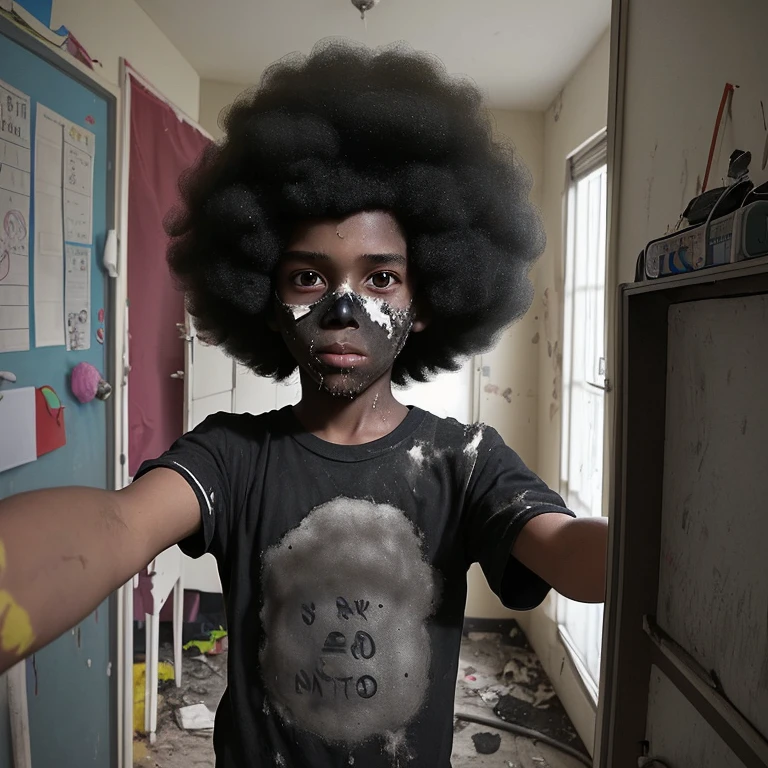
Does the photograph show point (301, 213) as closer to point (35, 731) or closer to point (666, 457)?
point (666, 457)

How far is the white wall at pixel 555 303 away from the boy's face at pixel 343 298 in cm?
149

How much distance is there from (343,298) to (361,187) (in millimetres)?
138

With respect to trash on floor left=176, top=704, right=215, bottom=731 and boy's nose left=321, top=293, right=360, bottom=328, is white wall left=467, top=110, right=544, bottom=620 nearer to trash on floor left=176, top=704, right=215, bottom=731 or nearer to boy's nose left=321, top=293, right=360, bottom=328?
trash on floor left=176, top=704, right=215, bottom=731

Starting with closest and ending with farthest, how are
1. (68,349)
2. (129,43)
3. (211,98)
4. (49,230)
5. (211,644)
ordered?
(49,230) < (68,349) < (129,43) < (211,644) < (211,98)

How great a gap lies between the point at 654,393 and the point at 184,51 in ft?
7.64

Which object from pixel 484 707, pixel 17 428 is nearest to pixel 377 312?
pixel 17 428

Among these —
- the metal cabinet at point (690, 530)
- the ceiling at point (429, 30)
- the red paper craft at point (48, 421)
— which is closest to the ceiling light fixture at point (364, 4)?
the ceiling at point (429, 30)

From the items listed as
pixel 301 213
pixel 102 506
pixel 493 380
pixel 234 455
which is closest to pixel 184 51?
pixel 493 380

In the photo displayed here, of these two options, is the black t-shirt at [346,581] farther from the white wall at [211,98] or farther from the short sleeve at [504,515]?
the white wall at [211,98]

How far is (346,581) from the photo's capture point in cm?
78

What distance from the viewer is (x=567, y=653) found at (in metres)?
2.24

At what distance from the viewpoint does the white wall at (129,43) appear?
153cm

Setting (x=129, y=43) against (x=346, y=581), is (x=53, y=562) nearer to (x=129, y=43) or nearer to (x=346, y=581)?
(x=346, y=581)

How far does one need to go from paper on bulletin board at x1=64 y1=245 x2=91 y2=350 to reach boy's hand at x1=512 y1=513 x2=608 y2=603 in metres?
1.16
